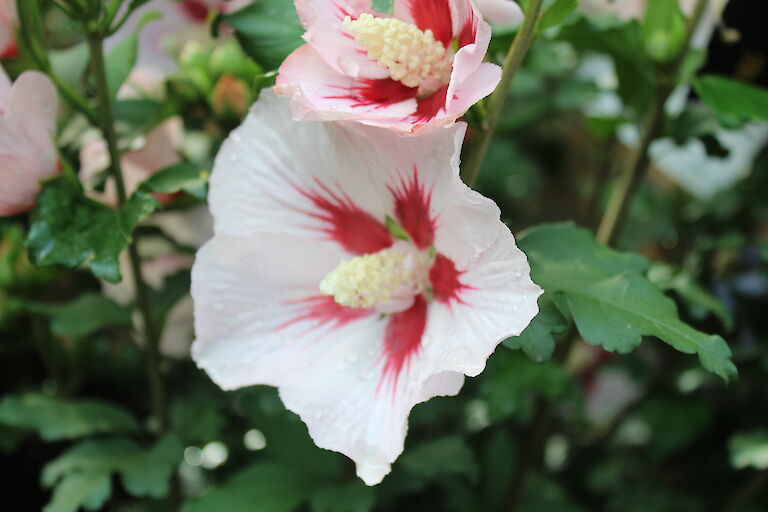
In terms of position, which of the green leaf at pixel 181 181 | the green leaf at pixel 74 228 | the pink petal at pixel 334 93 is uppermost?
the pink petal at pixel 334 93

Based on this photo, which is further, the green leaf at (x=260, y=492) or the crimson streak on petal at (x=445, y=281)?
the green leaf at (x=260, y=492)

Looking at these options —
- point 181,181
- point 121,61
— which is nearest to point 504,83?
point 181,181

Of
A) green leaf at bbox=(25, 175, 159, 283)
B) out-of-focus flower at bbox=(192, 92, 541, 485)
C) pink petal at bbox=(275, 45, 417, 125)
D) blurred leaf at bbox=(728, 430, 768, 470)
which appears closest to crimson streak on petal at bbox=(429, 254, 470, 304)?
out-of-focus flower at bbox=(192, 92, 541, 485)

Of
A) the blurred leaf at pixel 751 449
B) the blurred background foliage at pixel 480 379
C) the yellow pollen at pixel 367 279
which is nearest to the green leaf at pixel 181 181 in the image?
the blurred background foliage at pixel 480 379

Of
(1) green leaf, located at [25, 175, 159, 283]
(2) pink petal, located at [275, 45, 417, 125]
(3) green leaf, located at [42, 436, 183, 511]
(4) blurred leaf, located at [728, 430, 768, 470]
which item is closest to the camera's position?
(2) pink petal, located at [275, 45, 417, 125]

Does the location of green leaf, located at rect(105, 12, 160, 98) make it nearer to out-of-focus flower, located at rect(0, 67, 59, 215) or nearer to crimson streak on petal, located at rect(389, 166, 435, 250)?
out-of-focus flower, located at rect(0, 67, 59, 215)

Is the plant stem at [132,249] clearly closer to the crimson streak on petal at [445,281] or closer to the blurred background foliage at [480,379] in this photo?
the blurred background foliage at [480,379]

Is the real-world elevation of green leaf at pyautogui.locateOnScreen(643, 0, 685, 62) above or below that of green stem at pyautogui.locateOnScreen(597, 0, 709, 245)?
above

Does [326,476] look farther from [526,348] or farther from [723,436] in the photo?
[723,436]
